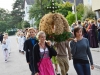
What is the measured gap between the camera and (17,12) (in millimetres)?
109125

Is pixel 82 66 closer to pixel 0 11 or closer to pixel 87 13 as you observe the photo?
pixel 87 13

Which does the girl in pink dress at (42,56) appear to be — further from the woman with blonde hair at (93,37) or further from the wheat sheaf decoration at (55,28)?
the woman with blonde hair at (93,37)

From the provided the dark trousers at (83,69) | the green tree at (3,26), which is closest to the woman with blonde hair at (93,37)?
the dark trousers at (83,69)

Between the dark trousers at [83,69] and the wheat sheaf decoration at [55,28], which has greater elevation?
the wheat sheaf decoration at [55,28]

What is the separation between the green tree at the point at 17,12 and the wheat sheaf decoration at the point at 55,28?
96729mm

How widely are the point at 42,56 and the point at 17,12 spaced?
10424 centimetres

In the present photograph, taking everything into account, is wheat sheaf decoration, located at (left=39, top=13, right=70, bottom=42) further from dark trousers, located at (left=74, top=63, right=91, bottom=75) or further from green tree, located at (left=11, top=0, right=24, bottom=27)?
green tree, located at (left=11, top=0, right=24, bottom=27)

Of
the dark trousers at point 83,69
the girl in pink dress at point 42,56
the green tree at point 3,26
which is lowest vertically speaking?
the dark trousers at point 83,69

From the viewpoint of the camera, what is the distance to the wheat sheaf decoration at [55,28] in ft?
26.1

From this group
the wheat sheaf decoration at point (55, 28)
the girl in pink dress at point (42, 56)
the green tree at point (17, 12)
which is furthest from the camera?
the green tree at point (17, 12)

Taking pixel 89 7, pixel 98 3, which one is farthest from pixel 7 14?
pixel 98 3

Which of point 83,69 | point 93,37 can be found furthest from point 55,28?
point 93,37

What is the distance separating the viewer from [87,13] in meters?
36.7

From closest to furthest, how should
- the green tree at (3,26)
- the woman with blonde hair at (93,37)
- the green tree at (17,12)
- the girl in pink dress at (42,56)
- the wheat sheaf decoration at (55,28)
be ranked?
the girl in pink dress at (42,56)
the wheat sheaf decoration at (55,28)
the woman with blonde hair at (93,37)
the green tree at (3,26)
the green tree at (17,12)
